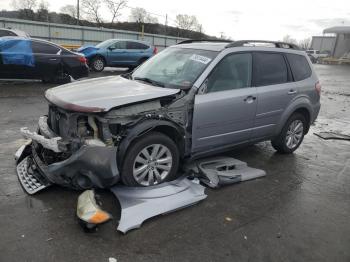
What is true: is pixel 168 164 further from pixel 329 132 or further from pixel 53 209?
pixel 329 132

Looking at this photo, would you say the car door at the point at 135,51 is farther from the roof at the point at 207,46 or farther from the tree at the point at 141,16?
the tree at the point at 141,16

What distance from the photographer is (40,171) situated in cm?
387

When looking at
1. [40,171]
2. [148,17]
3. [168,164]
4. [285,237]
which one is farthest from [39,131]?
[148,17]

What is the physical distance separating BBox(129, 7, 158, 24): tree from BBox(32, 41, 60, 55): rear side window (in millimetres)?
41623

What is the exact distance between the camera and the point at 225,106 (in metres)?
4.44

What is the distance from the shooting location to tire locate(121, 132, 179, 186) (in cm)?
375

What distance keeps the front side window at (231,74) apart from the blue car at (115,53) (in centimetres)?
1242

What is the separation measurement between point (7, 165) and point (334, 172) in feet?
15.8

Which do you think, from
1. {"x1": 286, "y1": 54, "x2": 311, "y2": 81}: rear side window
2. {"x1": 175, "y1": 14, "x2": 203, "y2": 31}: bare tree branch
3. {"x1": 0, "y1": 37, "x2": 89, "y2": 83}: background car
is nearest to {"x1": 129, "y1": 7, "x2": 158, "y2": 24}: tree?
{"x1": 175, "y1": 14, "x2": 203, "y2": 31}: bare tree branch

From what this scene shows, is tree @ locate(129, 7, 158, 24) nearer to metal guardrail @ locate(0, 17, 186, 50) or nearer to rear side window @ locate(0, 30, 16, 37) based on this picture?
metal guardrail @ locate(0, 17, 186, 50)

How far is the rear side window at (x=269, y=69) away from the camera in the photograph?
4.95 metres

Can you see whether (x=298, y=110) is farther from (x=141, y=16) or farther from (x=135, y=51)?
(x=141, y=16)

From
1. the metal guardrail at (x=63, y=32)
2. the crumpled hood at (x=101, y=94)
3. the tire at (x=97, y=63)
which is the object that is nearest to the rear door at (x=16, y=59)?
the tire at (x=97, y=63)

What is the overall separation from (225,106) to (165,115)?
92cm
